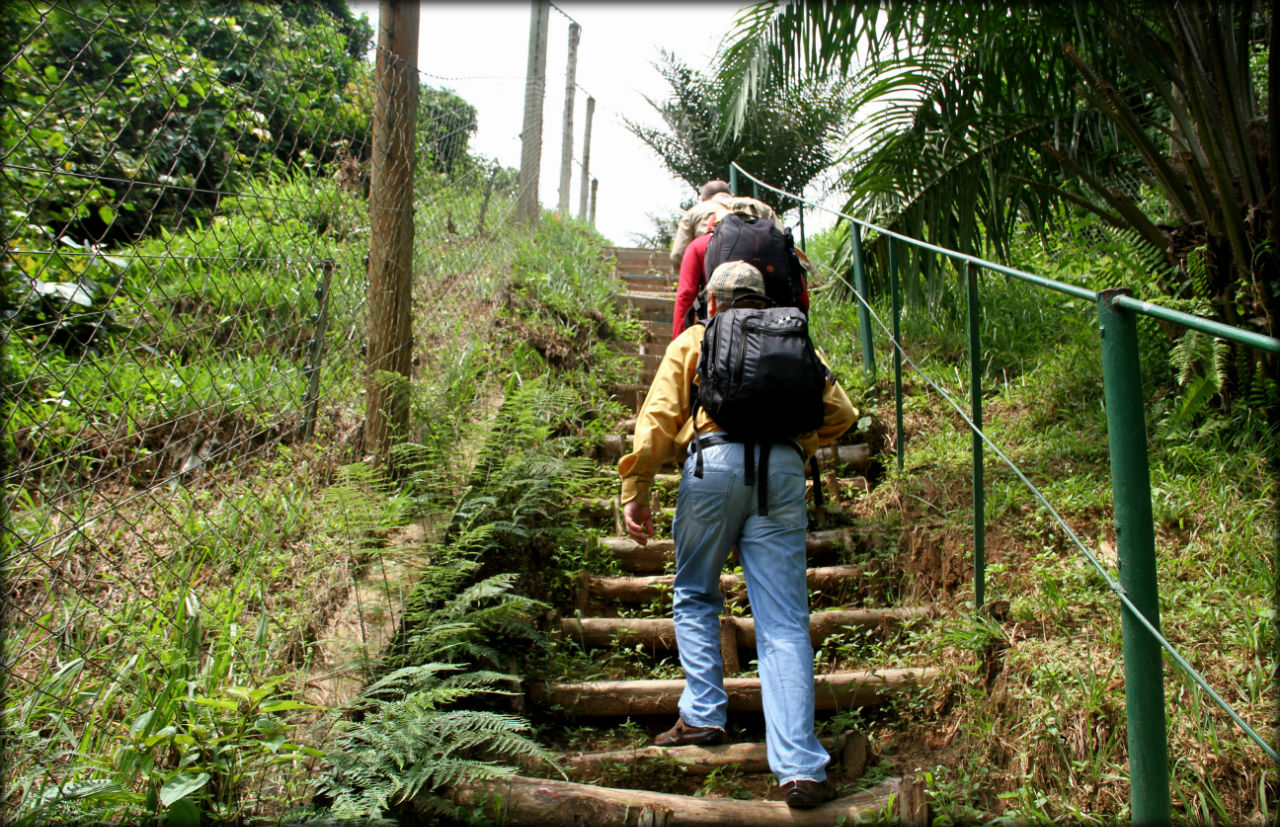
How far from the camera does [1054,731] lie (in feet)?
7.33

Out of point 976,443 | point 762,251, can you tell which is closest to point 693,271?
point 762,251

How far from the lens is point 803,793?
2172 millimetres

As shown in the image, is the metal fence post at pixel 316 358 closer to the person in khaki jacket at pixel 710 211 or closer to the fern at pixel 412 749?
the fern at pixel 412 749

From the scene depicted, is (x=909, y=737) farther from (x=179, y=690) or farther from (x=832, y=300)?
(x=832, y=300)

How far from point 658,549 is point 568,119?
783 cm

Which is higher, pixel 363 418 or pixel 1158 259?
pixel 1158 259

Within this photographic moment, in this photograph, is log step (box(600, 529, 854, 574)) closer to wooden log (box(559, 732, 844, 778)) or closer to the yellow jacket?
the yellow jacket

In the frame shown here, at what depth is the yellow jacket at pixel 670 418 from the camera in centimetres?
263

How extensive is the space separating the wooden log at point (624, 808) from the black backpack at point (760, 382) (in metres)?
0.86

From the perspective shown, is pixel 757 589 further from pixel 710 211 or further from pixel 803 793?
pixel 710 211

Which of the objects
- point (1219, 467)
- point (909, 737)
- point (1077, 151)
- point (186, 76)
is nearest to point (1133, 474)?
point (909, 737)

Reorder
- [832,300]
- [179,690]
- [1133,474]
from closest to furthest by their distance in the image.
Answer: [1133,474], [179,690], [832,300]

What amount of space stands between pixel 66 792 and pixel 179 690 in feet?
1.04

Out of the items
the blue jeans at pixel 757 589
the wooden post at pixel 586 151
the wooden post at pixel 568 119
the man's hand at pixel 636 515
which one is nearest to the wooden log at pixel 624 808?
the blue jeans at pixel 757 589
